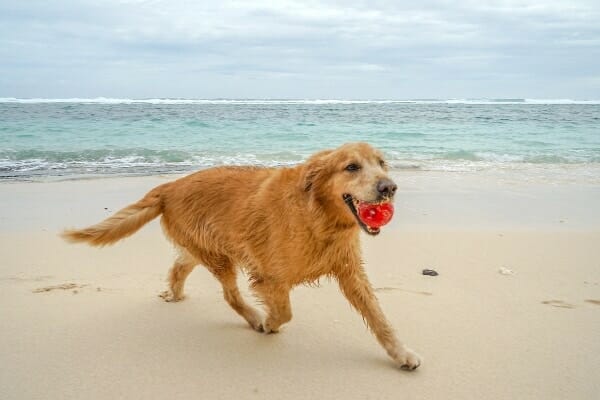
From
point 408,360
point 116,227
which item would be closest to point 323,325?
point 408,360

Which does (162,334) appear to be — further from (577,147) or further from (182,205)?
(577,147)

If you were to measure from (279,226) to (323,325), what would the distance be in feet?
2.81

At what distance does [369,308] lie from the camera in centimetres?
354

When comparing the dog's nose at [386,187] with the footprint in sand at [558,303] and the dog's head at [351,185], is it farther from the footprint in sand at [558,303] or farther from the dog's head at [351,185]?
the footprint in sand at [558,303]

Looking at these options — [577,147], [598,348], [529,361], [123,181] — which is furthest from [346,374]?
[577,147]

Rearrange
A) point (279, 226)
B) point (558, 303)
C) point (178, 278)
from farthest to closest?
point (178, 278), point (558, 303), point (279, 226)

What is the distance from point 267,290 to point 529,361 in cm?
165

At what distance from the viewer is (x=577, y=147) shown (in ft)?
56.0

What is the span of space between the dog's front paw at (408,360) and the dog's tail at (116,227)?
2.08 m

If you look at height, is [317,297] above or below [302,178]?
below

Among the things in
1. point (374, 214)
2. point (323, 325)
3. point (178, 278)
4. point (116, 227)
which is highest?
point (374, 214)

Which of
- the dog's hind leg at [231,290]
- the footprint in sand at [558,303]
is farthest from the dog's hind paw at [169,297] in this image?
the footprint in sand at [558,303]

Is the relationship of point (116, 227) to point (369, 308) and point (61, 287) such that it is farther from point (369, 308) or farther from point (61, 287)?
point (369, 308)

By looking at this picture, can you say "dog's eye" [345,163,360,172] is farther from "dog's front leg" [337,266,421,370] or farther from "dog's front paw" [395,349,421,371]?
"dog's front paw" [395,349,421,371]
